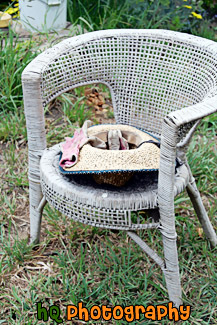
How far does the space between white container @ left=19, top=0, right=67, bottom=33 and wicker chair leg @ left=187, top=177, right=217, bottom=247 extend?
192 cm

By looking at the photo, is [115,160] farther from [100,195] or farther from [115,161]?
[100,195]

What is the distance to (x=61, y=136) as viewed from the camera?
115 inches

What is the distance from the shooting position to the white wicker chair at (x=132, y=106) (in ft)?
5.48

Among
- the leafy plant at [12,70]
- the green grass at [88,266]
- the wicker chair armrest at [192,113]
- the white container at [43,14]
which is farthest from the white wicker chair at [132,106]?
the white container at [43,14]

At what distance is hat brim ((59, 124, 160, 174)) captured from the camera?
1710 millimetres

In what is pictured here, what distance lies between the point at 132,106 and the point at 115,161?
0.53m

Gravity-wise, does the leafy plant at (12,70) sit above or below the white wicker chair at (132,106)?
below

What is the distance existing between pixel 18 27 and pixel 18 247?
2.15 meters

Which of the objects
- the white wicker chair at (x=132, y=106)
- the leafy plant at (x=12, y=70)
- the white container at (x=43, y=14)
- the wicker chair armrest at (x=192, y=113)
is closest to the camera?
the wicker chair armrest at (x=192, y=113)

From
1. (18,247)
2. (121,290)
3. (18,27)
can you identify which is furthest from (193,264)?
(18,27)

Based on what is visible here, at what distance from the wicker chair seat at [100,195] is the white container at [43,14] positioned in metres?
1.88

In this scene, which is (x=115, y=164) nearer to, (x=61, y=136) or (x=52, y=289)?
(x=52, y=289)

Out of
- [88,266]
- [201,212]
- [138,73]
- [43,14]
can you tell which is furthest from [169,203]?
[43,14]

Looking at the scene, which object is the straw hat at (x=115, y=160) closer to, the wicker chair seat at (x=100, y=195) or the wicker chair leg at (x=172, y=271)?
the wicker chair seat at (x=100, y=195)
